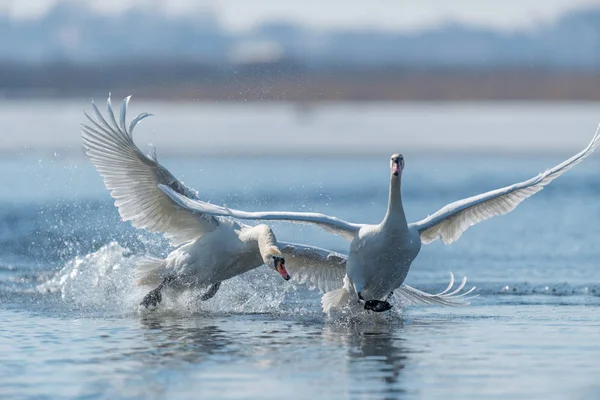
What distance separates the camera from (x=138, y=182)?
50.5 ft

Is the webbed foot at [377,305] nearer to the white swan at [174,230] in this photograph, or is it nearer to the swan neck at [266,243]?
the swan neck at [266,243]

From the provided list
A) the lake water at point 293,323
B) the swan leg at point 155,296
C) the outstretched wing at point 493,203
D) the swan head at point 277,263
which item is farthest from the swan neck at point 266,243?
the outstretched wing at point 493,203

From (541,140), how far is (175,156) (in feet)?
52.1

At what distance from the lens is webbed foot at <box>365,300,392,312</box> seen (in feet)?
45.7

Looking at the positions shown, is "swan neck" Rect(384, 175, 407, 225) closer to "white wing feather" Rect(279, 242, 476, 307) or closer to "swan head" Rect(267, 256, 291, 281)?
"swan head" Rect(267, 256, 291, 281)

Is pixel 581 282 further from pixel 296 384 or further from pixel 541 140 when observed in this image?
pixel 541 140

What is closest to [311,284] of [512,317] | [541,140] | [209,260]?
[209,260]

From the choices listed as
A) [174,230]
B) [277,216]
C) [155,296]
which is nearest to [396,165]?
[277,216]

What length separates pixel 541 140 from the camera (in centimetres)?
5284

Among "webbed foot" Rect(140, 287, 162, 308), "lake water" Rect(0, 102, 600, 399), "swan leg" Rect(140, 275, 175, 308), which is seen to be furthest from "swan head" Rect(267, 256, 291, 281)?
"webbed foot" Rect(140, 287, 162, 308)

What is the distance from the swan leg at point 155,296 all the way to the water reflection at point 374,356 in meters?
2.24

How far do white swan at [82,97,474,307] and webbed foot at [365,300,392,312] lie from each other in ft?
4.21

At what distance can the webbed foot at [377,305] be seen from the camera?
13.9 meters

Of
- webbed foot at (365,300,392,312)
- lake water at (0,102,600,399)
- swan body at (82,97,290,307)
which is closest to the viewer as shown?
lake water at (0,102,600,399)
